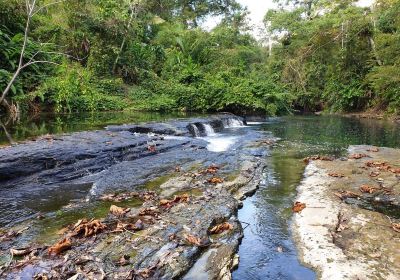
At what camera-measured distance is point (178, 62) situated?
2447 centimetres

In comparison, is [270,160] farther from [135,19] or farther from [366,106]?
[366,106]

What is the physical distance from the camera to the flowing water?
12.4ft

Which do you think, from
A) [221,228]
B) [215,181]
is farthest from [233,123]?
[221,228]

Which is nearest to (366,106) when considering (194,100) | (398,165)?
(194,100)

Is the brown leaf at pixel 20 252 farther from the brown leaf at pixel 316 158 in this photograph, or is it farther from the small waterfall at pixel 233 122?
the small waterfall at pixel 233 122

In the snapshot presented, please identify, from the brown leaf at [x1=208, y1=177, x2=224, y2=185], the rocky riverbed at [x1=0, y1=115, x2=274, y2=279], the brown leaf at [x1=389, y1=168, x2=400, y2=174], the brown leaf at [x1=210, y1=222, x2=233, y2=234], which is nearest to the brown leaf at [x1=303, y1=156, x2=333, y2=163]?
the rocky riverbed at [x1=0, y1=115, x2=274, y2=279]

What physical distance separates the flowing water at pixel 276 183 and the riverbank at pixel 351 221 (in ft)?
0.70

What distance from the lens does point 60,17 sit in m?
19.4

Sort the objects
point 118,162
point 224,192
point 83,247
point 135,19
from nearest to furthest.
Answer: point 83,247 → point 224,192 → point 118,162 → point 135,19

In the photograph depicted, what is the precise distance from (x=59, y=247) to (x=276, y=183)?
14.1 ft

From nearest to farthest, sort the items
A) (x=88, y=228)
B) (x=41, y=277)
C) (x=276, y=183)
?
(x=41, y=277)
(x=88, y=228)
(x=276, y=183)

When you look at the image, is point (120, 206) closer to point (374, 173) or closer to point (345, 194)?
point (345, 194)

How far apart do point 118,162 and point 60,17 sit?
578 inches

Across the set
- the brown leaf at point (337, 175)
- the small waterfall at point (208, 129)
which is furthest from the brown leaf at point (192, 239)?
the small waterfall at point (208, 129)
